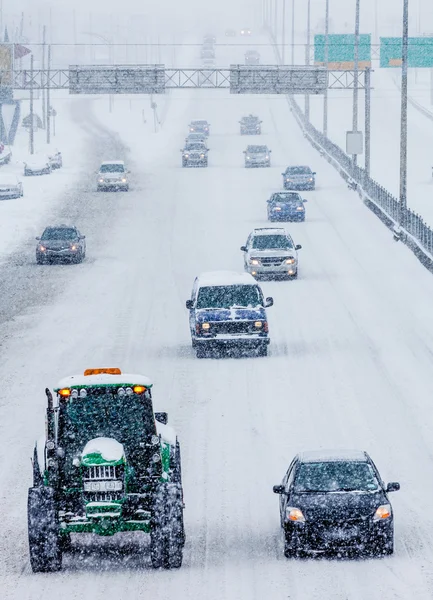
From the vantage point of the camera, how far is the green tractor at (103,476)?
16.8 meters

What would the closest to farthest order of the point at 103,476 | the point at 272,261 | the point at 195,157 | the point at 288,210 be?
the point at 103,476 < the point at 272,261 < the point at 288,210 < the point at 195,157

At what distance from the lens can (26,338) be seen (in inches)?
1449

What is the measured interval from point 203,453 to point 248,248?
78.8 feet

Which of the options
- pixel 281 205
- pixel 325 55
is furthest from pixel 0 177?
pixel 325 55

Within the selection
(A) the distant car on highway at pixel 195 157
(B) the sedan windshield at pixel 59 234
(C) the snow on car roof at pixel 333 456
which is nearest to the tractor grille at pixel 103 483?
(C) the snow on car roof at pixel 333 456

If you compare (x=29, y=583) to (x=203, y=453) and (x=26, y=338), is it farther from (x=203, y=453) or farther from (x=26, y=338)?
(x=26, y=338)

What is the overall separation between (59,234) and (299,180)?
25.8 meters

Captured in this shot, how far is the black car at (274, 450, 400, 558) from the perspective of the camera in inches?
689

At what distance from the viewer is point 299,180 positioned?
249 feet

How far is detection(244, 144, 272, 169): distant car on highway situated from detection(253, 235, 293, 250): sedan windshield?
40.6 meters

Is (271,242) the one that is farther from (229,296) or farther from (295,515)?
(295,515)

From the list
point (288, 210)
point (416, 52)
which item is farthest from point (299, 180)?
point (416, 52)

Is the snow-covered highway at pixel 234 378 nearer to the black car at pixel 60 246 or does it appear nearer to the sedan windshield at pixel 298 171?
the black car at pixel 60 246

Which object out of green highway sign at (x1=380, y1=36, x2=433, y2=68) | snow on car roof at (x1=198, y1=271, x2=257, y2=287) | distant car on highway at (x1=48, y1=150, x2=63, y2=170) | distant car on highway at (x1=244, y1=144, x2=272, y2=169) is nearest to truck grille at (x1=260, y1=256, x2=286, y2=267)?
snow on car roof at (x1=198, y1=271, x2=257, y2=287)
